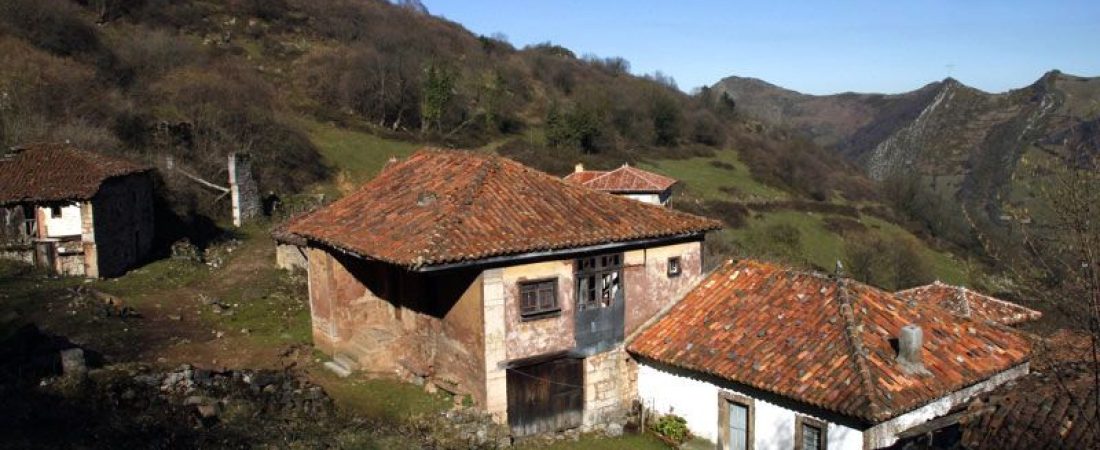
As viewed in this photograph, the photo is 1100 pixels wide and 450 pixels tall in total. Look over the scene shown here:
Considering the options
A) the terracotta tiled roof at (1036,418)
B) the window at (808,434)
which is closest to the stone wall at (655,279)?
the window at (808,434)

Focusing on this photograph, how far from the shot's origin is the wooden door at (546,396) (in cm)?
1428

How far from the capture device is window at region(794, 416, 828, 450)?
40.9 ft

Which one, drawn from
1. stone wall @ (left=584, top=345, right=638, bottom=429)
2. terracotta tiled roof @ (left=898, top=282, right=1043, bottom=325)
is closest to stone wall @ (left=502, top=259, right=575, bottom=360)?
stone wall @ (left=584, top=345, right=638, bottom=429)

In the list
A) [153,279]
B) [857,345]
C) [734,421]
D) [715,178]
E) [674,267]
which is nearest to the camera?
[857,345]

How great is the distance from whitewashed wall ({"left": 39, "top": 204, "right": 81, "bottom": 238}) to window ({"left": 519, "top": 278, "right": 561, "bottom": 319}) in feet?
57.1

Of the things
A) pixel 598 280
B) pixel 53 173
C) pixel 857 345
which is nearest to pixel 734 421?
pixel 857 345

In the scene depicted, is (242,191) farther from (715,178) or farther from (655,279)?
(715,178)

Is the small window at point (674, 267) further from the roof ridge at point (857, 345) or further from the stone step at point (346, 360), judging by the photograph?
the stone step at point (346, 360)

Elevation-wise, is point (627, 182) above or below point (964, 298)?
above

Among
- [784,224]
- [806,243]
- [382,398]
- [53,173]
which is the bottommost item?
[806,243]

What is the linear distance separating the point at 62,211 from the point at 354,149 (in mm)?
26232

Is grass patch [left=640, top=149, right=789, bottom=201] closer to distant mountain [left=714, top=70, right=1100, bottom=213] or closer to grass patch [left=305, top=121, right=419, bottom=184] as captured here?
distant mountain [left=714, top=70, right=1100, bottom=213]

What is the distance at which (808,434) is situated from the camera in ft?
41.8

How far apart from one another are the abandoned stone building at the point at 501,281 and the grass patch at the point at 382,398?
1.43ft
